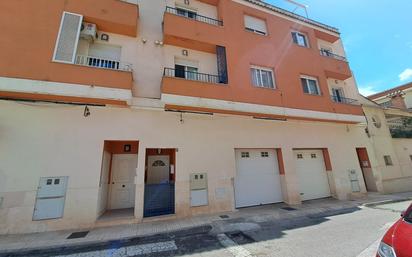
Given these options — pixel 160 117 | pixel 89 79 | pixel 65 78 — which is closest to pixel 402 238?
pixel 160 117

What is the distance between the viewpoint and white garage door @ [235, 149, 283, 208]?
29.7ft

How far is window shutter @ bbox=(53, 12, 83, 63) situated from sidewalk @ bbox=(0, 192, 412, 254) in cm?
607

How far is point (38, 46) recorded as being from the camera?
21.3 feet

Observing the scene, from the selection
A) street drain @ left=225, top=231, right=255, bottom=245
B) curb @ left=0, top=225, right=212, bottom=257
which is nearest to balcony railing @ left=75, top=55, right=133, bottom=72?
curb @ left=0, top=225, right=212, bottom=257

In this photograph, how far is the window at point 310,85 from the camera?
11.3 metres

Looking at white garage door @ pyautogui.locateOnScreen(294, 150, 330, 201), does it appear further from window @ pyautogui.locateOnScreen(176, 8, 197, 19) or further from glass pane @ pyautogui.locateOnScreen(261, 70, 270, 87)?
window @ pyautogui.locateOnScreen(176, 8, 197, 19)

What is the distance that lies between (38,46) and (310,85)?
13999 mm

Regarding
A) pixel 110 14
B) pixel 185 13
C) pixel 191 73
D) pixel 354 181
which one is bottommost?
pixel 354 181

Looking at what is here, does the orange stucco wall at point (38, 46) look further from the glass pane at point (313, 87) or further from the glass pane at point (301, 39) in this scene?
the glass pane at point (301, 39)

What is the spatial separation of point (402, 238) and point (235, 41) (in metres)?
9.49

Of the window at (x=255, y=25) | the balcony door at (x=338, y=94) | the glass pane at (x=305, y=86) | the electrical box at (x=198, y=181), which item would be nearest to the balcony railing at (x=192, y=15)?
the window at (x=255, y=25)

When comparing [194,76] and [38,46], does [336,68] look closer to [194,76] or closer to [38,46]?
[194,76]

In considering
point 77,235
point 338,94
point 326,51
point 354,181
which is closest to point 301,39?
point 326,51

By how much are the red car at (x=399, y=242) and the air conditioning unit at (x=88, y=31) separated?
10966 millimetres
